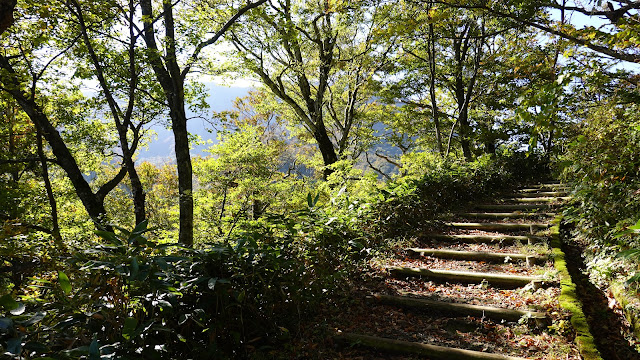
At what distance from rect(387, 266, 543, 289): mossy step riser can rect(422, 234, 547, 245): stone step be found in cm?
141

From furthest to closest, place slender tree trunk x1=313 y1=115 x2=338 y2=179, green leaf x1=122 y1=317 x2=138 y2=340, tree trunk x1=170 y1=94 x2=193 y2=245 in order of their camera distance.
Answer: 1. slender tree trunk x1=313 y1=115 x2=338 y2=179
2. tree trunk x1=170 y1=94 x2=193 y2=245
3. green leaf x1=122 y1=317 x2=138 y2=340

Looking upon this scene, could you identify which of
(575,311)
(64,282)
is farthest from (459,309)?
(64,282)

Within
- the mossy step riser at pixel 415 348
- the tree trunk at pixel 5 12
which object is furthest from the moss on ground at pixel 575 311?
the tree trunk at pixel 5 12

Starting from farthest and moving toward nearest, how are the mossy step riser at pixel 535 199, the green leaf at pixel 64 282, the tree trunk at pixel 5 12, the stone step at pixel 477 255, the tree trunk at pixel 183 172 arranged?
the mossy step riser at pixel 535 199 < the tree trunk at pixel 183 172 < the stone step at pixel 477 255 < the tree trunk at pixel 5 12 < the green leaf at pixel 64 282

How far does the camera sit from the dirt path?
2859mm

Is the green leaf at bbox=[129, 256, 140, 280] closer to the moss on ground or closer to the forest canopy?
the forest canopy

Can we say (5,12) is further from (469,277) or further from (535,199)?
(535,199)

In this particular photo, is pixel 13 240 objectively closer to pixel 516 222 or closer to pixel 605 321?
pixel 605 321

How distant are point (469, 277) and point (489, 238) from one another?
5.04 feet

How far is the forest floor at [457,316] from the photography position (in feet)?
9.35

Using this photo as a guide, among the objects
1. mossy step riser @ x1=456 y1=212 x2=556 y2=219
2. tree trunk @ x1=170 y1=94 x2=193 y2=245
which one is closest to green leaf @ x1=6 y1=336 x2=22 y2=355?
tree trunk @ x1=170 y1=94 x2=193 y2=245

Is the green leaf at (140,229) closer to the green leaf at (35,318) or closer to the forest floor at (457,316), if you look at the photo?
the green leaf at (35,318)

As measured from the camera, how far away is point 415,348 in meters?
2.84

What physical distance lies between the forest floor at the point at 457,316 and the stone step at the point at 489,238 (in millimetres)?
33
